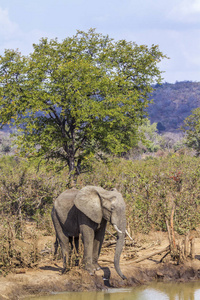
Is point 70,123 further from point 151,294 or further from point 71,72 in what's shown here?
point 151,294

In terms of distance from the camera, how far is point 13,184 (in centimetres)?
1767

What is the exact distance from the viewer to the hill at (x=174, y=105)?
154m

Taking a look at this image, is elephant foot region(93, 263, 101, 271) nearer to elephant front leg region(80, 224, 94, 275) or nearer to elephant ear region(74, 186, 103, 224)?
elephant front leg region(80, 224, 94, 275)

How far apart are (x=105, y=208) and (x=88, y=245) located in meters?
1.01

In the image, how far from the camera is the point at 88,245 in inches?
453

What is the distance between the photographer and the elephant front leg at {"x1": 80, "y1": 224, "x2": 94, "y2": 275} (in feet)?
37.7

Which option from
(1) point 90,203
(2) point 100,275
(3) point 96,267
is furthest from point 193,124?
(1) point 90,203

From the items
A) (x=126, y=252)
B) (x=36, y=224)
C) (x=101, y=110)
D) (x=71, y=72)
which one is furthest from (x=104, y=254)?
(x=71, y=72)

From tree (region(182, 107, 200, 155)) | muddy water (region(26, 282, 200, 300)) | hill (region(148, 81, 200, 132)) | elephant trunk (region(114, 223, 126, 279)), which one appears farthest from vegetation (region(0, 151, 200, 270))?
hill (region(148, 81, 200, 132))

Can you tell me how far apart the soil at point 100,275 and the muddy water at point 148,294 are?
0.22 m

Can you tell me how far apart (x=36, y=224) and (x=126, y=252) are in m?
4.65

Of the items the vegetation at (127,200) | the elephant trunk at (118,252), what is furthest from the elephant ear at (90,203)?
the vegetation at (127,200)

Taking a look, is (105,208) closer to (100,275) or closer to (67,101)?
(100,275)

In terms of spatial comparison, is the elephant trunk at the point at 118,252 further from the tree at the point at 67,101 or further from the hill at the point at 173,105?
the hill at the point at 173,105
